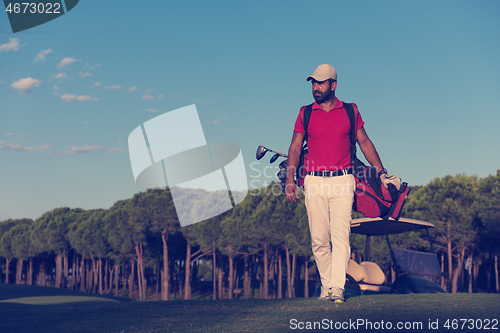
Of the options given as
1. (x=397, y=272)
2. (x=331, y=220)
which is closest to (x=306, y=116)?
(x=331, y=220)

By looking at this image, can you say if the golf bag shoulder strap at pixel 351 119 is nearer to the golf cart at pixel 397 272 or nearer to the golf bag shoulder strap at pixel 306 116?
the golf bag shoulder strap at pixel 306 116

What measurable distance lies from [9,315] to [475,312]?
495 centimetres

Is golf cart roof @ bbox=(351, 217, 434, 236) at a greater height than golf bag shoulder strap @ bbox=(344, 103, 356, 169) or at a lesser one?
lesser

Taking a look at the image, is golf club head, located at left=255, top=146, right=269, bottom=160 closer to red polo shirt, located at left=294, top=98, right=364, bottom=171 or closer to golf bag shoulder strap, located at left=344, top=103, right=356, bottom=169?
red polo shirt, located at left=294, top=98, right=364, bottom=171

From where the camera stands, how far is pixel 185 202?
139ft

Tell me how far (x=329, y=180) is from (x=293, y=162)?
1.88ft

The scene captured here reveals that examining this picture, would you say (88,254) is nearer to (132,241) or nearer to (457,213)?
(132,241)

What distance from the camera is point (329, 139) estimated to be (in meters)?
5.32

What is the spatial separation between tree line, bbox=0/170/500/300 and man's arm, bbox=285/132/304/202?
54.7ft

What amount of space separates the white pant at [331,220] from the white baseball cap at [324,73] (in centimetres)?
117

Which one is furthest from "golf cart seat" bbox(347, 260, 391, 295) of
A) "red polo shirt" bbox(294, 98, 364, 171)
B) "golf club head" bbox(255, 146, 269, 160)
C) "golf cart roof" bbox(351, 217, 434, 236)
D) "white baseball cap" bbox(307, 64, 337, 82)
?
"white baseball cap" bbox(307, 64, 337, 82)

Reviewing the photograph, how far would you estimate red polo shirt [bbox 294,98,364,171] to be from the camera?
5.30m

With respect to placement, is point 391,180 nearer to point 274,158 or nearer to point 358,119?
point 358,119

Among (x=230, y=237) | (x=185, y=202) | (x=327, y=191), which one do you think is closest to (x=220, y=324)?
(x=327, y=191)
